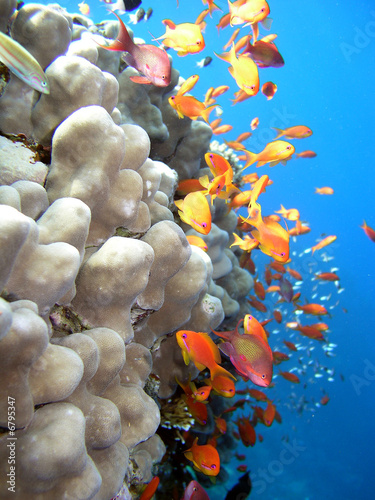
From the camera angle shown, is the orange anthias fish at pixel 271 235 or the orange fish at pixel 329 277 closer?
the orange anthias fish at pixel 271 235

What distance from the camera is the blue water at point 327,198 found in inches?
854

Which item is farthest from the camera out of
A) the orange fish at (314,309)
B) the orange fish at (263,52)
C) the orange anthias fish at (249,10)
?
the orange fish at (314,309)

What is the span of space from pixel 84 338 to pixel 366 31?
5400 centimetres

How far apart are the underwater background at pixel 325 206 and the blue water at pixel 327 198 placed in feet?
0.56

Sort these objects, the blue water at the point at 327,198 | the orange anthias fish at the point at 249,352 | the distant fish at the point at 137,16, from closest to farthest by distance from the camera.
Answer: the orange anthias fish at the point at 249,352
the distant fish at the point at 137,16
the blue water at the point at 327,198

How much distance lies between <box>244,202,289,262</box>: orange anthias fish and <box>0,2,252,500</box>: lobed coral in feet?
1.93

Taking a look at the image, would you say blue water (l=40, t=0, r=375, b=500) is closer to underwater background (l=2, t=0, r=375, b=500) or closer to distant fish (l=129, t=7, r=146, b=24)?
underwater background (l=2, t=0, r=375, b=500)

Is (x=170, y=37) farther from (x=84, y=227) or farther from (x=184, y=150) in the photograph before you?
(x=84, y=227)

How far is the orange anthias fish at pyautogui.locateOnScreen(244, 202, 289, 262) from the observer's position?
2.93m

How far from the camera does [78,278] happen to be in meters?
2.02

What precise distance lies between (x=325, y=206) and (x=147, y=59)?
70997 mm

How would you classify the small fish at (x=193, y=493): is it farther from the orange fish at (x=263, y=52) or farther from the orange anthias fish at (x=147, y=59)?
the orange fish at (x=263, y=52)

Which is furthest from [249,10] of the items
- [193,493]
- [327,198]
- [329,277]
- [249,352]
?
[327,198]

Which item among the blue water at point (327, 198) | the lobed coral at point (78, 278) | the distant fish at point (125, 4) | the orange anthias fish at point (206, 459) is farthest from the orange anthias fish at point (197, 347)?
the blue water at point (327, 198)
